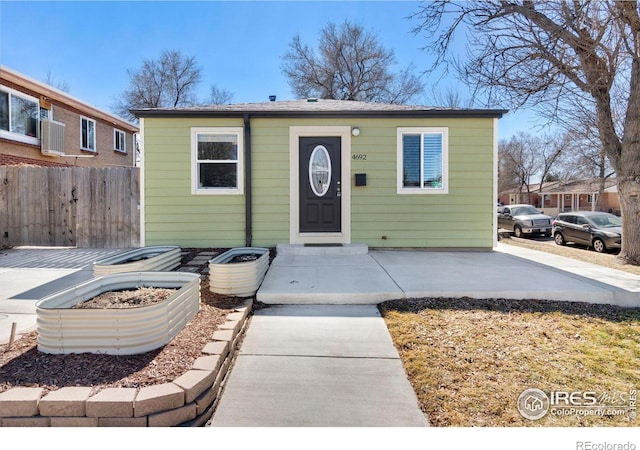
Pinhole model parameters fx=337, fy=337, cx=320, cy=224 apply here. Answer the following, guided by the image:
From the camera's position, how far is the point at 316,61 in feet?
73.2

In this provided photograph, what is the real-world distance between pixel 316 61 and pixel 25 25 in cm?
1732

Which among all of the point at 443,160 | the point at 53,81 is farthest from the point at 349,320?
the point at 53,81

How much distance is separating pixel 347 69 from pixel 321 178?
18.0 meters

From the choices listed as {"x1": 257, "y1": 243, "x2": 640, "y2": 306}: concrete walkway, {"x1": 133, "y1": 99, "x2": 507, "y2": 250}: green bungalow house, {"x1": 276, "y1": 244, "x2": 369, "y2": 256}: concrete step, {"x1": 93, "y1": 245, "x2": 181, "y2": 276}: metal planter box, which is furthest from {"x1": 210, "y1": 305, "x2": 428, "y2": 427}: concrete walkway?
{"x1": 133, "y1": 99, "x2": 507, "y2": 250}: green bungalow house

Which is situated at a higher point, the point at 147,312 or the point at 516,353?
the point at 147,312

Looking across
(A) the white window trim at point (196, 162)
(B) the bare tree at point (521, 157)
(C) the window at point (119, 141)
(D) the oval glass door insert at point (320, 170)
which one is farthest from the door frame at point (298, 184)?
(B) the bare tree at point (521, 157)

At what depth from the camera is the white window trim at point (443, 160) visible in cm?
704

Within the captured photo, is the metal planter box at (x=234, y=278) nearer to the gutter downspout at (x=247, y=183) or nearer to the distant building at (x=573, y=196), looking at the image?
the gutter downspout at (x=247, y=183)

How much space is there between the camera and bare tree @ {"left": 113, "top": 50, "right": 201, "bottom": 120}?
24.1 m

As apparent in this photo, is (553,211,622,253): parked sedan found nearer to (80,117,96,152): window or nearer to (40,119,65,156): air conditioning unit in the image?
(40,119,65,156): air conditioning unit

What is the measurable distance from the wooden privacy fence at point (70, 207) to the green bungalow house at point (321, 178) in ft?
4.39

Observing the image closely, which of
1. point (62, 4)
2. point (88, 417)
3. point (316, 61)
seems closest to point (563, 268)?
point (88, 417)

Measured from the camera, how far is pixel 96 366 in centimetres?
228

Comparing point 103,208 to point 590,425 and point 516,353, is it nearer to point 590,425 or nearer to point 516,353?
point 516,353
